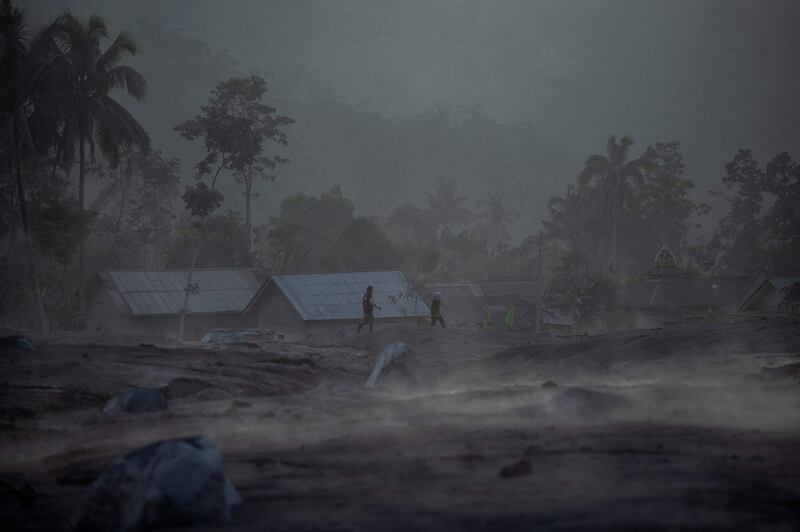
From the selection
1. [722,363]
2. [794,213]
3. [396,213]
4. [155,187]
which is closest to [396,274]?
[722,363]

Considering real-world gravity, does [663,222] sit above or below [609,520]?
above

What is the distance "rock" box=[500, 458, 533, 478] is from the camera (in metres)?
7.21

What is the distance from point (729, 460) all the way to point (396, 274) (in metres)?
32.9

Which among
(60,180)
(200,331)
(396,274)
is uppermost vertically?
(60,180)

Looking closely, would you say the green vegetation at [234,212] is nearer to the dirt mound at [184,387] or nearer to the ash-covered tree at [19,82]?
the ash-covered tree at [19,82]

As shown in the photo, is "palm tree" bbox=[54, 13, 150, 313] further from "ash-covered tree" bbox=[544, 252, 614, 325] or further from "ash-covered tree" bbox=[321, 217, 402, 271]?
"ash-covered tree" bbox=[544, 252, 614, 325]

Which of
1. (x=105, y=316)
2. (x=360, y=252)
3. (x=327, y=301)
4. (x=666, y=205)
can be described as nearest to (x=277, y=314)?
(x=327, y=301)

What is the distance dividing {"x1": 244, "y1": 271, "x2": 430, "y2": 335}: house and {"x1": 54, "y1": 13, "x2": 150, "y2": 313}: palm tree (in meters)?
7.38

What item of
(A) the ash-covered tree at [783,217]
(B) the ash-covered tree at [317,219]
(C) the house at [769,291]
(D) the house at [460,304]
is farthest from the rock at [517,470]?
(B) the ash-covered tree at [317,219]

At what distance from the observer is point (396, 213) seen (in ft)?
306

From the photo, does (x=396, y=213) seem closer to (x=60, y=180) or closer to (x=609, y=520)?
(x=60, y=180)

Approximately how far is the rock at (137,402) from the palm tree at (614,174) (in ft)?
179

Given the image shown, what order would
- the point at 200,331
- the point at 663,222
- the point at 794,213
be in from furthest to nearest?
1. the point at 663,222
2. the point at 794,213
3. the point at 200,331

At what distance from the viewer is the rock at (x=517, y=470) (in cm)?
721
